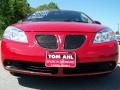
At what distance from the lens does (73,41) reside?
18.1ft

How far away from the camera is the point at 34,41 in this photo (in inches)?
216

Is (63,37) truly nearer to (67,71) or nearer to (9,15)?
(67,71)

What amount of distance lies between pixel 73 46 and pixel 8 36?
1.07 m

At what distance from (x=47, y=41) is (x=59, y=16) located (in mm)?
1991

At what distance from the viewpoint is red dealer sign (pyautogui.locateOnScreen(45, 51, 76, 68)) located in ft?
17.4

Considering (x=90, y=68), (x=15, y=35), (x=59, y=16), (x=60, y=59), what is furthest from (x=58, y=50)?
(x=59, y=16)

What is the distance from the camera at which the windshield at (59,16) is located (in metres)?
7.12

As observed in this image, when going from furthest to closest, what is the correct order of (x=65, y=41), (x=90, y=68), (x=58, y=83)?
(x=58, y=83), (x=90, y=68), (x=65, y=41)

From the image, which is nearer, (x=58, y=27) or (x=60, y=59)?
(x=60, y=59)

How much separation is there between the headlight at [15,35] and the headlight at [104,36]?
1.08 meters

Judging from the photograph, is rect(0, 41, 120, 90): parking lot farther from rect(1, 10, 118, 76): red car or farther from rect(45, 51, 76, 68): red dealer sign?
rect(45, 51, 76, 68): red dealer sign

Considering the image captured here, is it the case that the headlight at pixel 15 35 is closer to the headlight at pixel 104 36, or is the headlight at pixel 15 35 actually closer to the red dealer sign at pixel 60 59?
the red dealer sign at pixel 60 59

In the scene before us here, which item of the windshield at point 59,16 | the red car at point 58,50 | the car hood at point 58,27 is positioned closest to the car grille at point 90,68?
the red car at point 58,50

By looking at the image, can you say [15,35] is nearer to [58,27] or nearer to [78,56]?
[58,27]
